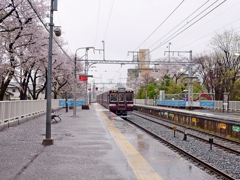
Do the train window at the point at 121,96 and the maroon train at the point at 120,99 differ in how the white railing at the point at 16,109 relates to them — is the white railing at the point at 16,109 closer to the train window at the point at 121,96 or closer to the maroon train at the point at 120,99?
the maroon train at the point at 120,99

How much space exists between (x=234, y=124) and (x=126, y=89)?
44.2 feet

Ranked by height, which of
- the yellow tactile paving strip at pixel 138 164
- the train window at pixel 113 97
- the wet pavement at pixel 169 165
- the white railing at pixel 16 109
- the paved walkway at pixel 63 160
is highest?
the train window at pixel 113 97

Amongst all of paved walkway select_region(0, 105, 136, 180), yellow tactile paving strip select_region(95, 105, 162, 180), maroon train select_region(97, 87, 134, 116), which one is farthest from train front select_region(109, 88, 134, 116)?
yellow tactile paving strip select_region(95, 105, 162, 180)

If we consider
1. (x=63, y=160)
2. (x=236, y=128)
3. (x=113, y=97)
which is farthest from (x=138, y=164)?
(x=113, y=97)

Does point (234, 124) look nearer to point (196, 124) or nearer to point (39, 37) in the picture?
point (196, 124)

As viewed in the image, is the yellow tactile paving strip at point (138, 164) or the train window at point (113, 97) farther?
the train window at point (113, 97)

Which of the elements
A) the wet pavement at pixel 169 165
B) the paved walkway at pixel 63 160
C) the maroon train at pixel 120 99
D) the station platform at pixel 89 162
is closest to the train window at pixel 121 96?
the maroon train at pixel 120 99

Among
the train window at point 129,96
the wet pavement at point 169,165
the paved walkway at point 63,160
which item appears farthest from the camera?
the train window at point 129,96

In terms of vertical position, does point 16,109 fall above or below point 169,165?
above

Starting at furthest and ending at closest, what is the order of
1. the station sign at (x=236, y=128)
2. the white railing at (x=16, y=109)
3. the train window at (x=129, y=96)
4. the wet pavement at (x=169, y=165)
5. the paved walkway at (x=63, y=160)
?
the train window at (x=129, y=96), the station sign at (x=236, y=128), the white railing at (x=16, y=109), the wet pavement at (x=169, y=165), the paved walkway at (x=63, y=160)

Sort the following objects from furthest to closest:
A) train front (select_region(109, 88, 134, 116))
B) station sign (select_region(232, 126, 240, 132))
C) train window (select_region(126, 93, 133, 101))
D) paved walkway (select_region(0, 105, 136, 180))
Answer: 1. train window (select_region(126, 93, 133, 101))
2. train front (select_region(109, 88, 134, 116))
3. station sign (select_region(232, 126, 240, 132))
4. paved walkway (select_region(0, 105, 136, 180))

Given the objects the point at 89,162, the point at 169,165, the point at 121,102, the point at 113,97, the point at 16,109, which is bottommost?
the point at 169,165

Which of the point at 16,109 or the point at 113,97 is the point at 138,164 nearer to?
the point at 16,109

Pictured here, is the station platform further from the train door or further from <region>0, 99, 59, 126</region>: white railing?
the train door
